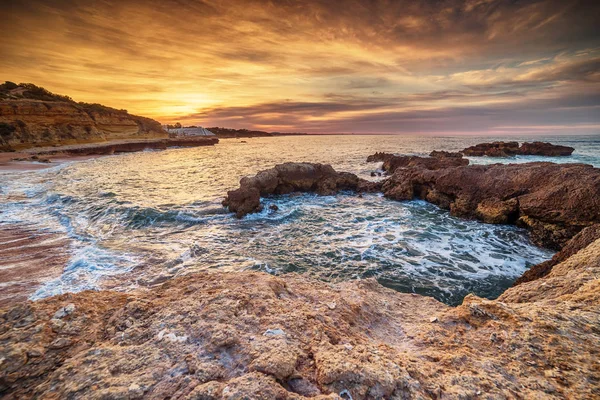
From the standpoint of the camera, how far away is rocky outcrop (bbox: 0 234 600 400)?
1879 millimetres

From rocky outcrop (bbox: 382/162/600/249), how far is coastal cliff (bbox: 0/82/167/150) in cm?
5486

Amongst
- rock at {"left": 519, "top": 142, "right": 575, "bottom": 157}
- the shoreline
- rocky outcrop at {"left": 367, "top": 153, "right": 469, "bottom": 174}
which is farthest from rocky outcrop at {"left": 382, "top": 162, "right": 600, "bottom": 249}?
rock at {"left": 519, "top": 142, "right": 575, "bottom": 157}

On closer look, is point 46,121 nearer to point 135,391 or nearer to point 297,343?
point 135,391

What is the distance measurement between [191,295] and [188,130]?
148525 mm

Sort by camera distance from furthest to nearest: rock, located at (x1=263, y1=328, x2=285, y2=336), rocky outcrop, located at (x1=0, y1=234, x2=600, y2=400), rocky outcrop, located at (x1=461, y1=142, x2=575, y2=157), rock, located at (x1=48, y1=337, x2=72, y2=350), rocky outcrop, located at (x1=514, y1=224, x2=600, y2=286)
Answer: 1. rocky outcrop, located at (x1=461, y1=142, x2=575, y2=157)
2. rocky outcrop, located at (x1=514, y1=224, x2=600, y2=286)
3. rock, located at (x1=263, y1=328, x2=285, y2=336)
4. rock, located at (x1=48, y1=337, x2=72, y2=350)
5. rocky outcrop, located at (x1=0, y1=234, x2=600, y2=400)

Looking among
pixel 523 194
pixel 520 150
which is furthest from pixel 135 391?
pixel 520 150

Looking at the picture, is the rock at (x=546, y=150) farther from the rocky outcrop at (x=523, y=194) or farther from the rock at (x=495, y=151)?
the rocky outcrop at (x=523, y=194)

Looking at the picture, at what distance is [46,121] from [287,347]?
61459 millimetres

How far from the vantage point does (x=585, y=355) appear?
209cm

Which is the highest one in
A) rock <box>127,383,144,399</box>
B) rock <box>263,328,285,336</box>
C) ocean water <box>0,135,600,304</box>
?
rock <box>127,383,144,399</box>

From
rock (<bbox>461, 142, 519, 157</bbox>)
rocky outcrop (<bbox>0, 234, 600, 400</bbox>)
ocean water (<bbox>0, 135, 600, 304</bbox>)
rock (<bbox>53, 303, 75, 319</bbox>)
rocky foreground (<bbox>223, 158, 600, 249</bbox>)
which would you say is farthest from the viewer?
rock (<bbox>461, 142, 519, 157</bbox>)

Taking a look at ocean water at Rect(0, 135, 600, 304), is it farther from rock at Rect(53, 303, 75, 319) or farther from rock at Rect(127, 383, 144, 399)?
rock at Rect(127, 383, 144, 399)

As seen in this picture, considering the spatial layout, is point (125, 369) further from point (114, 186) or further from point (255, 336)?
point (114, 186)

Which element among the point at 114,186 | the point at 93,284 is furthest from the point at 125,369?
the point at 114,186
